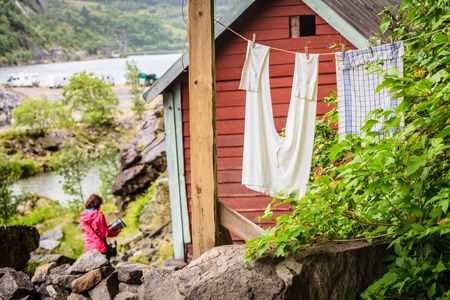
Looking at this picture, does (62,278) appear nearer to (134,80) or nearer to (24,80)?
(134,80)

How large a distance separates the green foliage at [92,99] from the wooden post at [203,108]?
29553 mm

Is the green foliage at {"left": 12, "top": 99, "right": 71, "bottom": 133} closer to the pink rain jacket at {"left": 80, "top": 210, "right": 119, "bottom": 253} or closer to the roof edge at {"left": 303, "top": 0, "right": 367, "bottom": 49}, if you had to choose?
the pink rain jacket at {"left": 80, "top": 210, "right": 119, "bottom": 253}

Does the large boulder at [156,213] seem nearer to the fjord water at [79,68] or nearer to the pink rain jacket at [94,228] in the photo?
the pink rain jacket at [94,228]

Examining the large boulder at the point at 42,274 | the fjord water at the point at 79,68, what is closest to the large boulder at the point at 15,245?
the large boulder at the point at 42,274

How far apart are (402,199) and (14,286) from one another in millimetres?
3151

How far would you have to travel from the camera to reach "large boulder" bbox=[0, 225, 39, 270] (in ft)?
15.1

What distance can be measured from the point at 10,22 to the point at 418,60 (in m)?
78.1

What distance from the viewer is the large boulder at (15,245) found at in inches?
181

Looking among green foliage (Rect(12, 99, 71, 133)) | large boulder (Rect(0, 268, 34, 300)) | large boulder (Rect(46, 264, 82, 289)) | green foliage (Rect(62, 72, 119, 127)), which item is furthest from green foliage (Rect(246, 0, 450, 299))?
green foliage (Rect(62, 72, 119, 127))

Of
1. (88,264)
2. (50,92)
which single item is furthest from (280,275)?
(50,92)

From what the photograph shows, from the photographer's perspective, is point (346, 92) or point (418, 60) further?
point (346, 92)

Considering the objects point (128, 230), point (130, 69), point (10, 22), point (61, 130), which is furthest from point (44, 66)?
point (128, 230)

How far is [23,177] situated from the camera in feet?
82.7

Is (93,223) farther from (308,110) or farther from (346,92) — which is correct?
(346,92)
